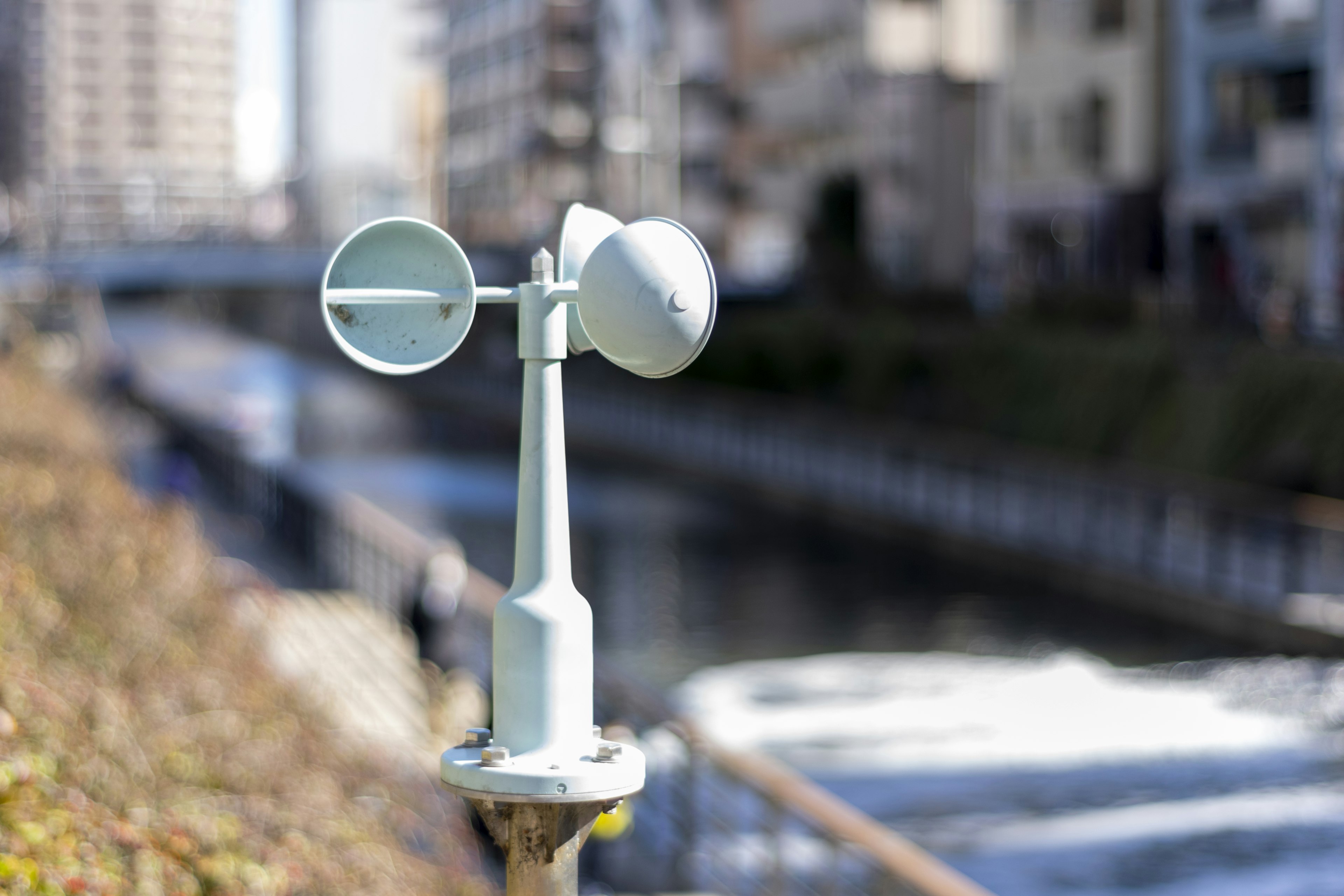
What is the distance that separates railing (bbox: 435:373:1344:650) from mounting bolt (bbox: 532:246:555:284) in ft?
52.0

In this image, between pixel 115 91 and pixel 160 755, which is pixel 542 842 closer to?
pixel 160 755

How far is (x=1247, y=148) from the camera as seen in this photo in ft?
109

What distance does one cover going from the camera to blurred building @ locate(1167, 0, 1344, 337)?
101 ft

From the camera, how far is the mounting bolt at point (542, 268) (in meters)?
2.53

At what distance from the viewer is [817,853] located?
12727mm

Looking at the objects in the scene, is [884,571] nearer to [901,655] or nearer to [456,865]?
[901,655]

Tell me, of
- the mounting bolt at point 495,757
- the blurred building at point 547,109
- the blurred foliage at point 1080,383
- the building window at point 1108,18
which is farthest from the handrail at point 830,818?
the blurred building at point 547,109

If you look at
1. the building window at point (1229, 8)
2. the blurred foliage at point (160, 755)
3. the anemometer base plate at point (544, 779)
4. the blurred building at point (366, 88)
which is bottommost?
the blurred foliage at point (160, 755)

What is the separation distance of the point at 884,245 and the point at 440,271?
1645 inches

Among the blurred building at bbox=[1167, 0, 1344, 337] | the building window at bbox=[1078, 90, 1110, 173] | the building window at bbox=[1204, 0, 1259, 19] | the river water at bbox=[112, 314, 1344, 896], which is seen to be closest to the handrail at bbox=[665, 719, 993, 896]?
the river water at bbox=[112, 314, 1344, 896]

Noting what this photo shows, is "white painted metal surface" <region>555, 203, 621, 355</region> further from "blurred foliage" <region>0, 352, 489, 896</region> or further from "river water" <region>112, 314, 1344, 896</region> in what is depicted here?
"river water" <region>112, 314, 1344, 896</region>

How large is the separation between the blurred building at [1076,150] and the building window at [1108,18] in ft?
0.10

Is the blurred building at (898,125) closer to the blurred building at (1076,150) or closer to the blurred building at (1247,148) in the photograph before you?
the blurred building at (1076,150)

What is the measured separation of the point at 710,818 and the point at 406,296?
21.2 feet
